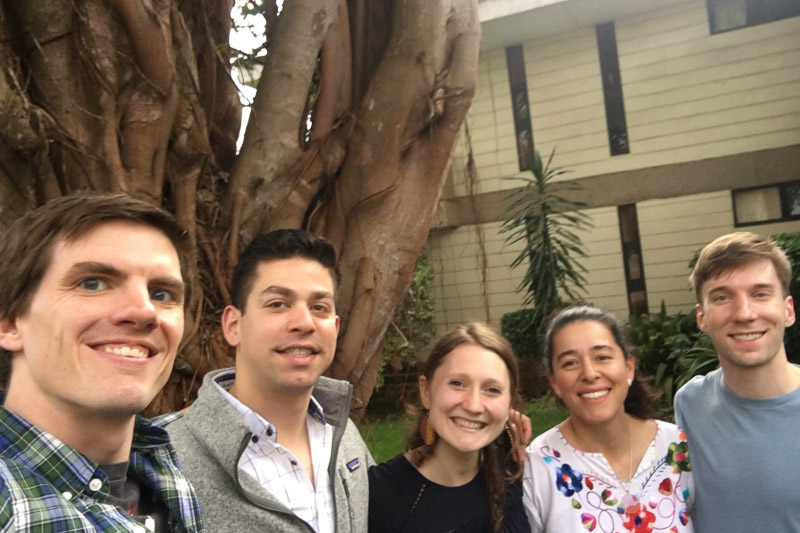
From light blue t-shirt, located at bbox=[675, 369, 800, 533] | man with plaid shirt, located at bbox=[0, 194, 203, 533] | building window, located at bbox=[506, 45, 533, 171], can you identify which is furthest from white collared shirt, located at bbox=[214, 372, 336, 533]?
building window, located at bbox=[506, 45, 533, 171]

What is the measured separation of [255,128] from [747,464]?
2.38m

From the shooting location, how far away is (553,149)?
1052 cm

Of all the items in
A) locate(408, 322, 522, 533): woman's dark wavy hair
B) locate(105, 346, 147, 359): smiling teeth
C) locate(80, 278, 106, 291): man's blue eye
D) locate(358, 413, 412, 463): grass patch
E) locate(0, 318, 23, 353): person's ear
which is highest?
locate(80, 278, 106, 291): man's blue eye

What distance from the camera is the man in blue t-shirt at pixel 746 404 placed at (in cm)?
232

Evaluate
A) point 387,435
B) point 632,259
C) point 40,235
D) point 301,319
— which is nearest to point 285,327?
point 301,319

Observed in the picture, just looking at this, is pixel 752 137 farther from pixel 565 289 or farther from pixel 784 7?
pixel 565 289

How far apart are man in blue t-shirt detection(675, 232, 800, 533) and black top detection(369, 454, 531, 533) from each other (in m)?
0.68

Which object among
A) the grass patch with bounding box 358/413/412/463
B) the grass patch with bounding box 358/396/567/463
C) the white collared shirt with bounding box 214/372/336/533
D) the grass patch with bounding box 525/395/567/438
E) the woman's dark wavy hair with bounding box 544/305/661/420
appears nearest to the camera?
the white collared shirt with bounding box 214/372/336/533

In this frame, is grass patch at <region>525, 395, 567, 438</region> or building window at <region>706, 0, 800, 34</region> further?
building window at <region>706, 0, 800, 34</region>

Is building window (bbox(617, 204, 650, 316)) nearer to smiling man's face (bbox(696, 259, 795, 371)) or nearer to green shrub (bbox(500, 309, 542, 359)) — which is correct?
green shrub (bbox(500, 309, 542, 359))

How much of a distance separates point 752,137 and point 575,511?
9012 mm

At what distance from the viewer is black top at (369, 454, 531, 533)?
2311 mm

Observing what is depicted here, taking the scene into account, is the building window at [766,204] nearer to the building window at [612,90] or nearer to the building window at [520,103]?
the building window at [612,90]

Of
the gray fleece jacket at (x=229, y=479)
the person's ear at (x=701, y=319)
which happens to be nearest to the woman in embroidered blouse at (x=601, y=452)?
the person's ear at (x=701, y=319)
